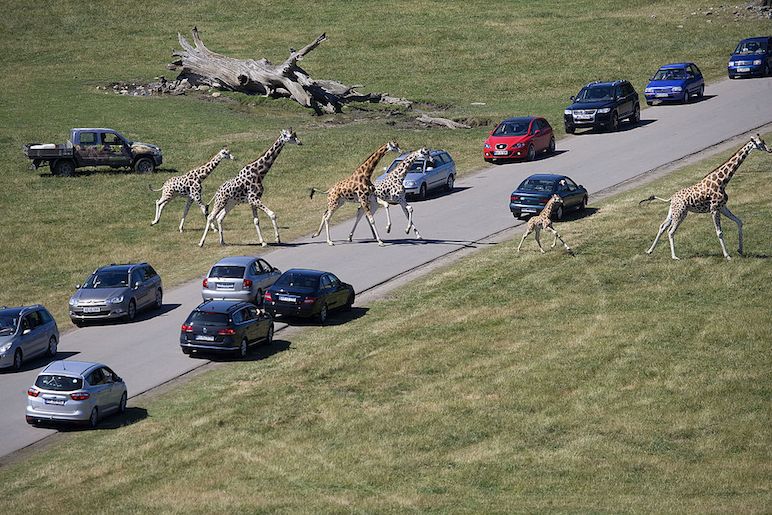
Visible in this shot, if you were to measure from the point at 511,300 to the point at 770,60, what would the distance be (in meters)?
39.1

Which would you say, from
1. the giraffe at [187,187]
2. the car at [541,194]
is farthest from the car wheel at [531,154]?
the giraffe at [187,187]

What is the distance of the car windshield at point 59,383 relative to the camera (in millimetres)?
26625

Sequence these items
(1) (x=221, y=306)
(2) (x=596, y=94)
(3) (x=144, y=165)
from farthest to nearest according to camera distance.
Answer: (2) (x=596, y=94)
(3) (x=144, y=165)
(1) (x=221, y=306)

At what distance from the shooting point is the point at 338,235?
4403 cm

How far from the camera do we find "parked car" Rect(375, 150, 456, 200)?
48344 mm

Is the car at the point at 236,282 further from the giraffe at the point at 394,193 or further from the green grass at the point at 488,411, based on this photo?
the giraffe at the point at 394,193

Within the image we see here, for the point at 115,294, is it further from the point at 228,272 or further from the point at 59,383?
the point at 59,383

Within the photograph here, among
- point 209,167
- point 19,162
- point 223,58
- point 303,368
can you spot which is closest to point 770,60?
point 223,58

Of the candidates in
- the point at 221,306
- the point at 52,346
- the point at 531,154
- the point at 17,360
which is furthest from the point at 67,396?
the point at 531,154

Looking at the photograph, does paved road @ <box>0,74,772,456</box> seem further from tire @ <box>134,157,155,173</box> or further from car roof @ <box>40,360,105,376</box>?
tire @ <box>134,157,155,173</box>

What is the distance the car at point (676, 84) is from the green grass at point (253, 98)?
516 centimetres

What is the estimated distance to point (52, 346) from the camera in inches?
1251

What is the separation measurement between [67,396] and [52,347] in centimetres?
558

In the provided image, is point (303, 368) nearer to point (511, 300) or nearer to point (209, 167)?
point (511, 300)
